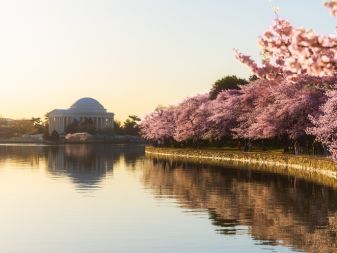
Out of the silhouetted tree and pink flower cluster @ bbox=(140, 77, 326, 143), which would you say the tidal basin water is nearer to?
pink flower cluster @ bbox=(140, 77, 326, 143)

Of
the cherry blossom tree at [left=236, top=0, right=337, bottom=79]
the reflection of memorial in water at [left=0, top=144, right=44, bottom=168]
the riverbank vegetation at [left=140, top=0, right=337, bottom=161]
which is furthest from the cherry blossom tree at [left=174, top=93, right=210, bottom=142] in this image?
the cherry blossom tree at [left=236, top=0, right=337, bottom=79]

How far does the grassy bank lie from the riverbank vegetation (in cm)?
210

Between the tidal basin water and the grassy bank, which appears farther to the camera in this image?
the grassy bank

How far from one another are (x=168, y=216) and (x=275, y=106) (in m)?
45.3

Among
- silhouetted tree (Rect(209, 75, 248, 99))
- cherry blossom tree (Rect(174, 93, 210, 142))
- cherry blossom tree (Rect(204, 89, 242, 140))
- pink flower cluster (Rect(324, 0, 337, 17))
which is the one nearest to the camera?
pink flower cluster (Rect(324, 0, 337, 17))

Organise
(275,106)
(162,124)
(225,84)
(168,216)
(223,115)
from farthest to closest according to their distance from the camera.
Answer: (162,124) < (225,84) < (223,115) < (275,106) < (168,216)

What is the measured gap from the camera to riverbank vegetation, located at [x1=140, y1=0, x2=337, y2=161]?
1005 cm

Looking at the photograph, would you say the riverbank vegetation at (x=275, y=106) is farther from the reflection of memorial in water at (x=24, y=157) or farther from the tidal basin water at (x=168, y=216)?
the reflection of memorial in water at (x=24, y=157)

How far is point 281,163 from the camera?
66.9 m

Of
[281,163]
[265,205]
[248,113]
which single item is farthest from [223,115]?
[265,205]

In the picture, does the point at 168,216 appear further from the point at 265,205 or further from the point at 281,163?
the point at 281,163

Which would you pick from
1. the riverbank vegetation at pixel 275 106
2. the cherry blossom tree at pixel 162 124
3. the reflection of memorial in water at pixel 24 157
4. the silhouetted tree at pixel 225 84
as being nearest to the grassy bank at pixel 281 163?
the riverbank vegetation at pixel 275 106

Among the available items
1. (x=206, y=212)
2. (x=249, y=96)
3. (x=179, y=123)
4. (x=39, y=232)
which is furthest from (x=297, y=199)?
(x=179, y=123)

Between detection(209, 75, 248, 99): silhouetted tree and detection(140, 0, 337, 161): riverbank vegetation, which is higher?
detection(209, 75, 248, 99): silhouetted tree
